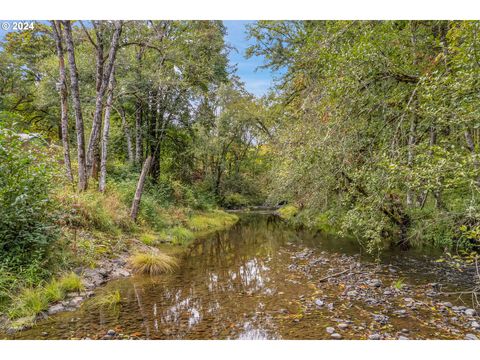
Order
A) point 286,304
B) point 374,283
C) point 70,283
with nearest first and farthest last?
1. point 286,304
2. point 70,283
3. point 374,283

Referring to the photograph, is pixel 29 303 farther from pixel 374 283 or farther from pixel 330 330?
pixel 374 283

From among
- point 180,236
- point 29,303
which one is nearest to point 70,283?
point 29,303

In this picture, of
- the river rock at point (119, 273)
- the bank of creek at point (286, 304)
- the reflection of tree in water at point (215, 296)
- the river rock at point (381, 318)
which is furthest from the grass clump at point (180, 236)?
the river rock at point (381, 318)

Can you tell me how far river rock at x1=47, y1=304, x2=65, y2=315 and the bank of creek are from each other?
14cm

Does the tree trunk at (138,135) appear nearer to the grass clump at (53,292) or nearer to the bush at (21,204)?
the bush at (21,204)

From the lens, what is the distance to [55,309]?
534cm

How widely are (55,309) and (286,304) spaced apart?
13.7 feet

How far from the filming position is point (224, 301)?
20.0 ft

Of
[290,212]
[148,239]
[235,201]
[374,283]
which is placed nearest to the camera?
[374,283]

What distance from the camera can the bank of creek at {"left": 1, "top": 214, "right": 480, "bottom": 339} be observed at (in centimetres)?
470

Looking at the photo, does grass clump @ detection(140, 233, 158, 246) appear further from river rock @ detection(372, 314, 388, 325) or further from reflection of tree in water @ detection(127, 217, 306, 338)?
river rock @ detection(372, 314, 388, 325)

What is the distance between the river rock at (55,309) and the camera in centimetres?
523

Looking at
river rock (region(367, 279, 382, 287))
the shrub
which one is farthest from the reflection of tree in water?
the shrub

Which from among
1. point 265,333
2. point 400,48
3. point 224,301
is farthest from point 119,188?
point 400,48
